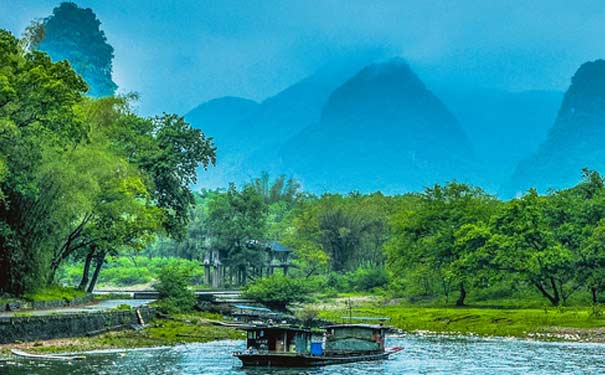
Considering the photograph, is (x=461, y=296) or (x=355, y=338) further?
(x=461, y=296)

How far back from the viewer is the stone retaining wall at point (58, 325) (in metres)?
35.7

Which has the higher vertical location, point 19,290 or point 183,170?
point 183,170

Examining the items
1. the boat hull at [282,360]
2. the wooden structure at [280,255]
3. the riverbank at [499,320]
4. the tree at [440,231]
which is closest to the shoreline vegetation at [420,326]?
the riverbank at [499,320]

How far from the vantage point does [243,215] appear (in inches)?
3551

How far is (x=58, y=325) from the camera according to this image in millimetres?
39000

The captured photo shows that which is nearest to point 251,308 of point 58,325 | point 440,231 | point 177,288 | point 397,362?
point 177,288

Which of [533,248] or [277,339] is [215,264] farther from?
[277,339]

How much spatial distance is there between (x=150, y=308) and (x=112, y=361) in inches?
695

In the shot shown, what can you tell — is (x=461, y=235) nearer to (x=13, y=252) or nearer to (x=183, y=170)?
(x=183, y=170)

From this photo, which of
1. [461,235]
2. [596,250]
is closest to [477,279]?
[461,235]

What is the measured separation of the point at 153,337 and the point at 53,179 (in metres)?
11.1

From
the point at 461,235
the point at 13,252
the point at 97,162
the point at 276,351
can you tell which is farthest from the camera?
the point at 461,235

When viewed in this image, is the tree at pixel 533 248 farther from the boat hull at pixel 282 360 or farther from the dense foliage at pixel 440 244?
the boat hull at pixel 282 360

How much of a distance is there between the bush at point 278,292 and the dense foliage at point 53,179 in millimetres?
13713
